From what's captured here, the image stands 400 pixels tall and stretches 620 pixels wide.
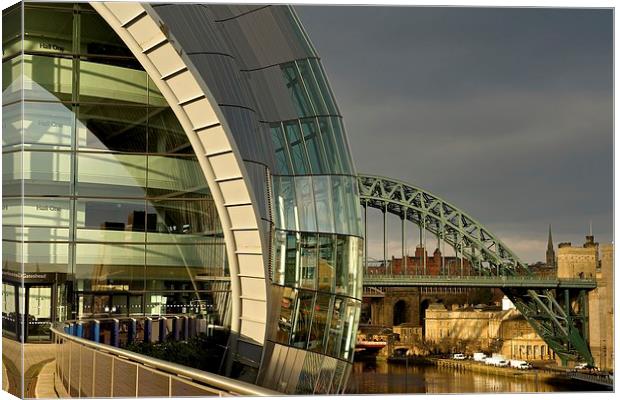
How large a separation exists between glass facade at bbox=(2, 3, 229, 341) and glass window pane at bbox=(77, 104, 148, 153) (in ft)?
0.04

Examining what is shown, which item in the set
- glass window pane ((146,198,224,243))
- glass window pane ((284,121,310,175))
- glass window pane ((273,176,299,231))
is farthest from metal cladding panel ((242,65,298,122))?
glass window pane ((146,198,224,243))

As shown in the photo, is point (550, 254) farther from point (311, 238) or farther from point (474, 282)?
point (311, 238)

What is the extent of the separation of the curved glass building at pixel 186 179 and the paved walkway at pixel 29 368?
25cm

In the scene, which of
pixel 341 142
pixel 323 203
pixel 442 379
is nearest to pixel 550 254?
pixel 442 379

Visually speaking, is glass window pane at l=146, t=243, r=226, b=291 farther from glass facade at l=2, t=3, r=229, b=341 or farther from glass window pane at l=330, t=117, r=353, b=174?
glass window pane at l=330, t=117, r=353, b=174

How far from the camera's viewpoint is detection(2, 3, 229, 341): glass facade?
1151cm

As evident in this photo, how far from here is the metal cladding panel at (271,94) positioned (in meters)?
12.3

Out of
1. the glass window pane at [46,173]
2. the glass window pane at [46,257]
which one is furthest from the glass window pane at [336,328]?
the glass window pane at [46,173]

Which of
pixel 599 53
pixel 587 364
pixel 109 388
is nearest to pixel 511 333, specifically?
pixel 587 364

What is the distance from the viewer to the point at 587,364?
120ft

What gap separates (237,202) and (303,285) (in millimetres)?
1288

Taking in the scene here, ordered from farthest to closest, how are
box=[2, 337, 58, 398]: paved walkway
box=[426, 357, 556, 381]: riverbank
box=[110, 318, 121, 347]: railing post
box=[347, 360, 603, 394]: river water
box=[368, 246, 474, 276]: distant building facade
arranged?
box=[368, 246, 474, 276]: distant building facade < box=[426, 357, 556, 381]: riverbank < box=[347, 360, 603, 394]: river water < box=[110, 318, 121, 347]: railing post < box=[2, 337, 58, 398]: paved walkway

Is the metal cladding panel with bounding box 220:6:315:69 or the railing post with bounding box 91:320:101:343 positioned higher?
the metal cladding panel with bounding box 220:6:315:69

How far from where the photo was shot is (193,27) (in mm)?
11797
